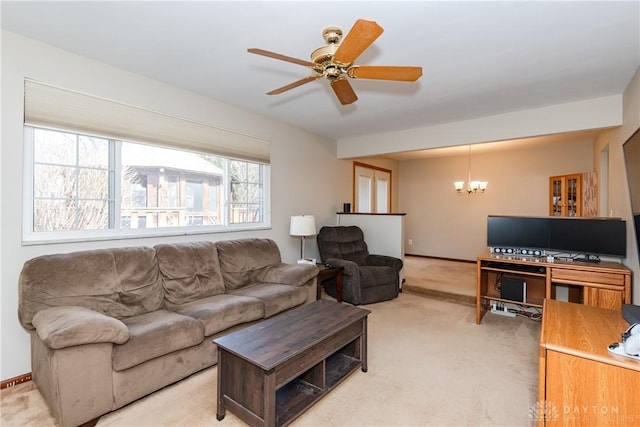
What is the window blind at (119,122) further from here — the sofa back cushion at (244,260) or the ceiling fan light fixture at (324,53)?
the ceiling fan light fixture at (324,53)

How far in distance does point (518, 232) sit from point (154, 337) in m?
3.89

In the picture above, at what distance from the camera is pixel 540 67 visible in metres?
2.60

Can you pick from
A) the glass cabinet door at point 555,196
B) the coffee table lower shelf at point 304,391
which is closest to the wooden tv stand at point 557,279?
the coffee table lower shelf at point 304,391

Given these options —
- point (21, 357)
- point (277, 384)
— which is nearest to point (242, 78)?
point (277, 384)

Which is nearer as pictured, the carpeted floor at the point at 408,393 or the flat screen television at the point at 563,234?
the carpeted floor at the point at 408,393

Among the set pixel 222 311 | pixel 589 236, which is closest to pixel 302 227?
pixel 222 311

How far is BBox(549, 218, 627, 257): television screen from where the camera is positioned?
9.96ft

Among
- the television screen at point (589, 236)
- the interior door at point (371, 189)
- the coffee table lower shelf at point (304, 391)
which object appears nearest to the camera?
the coffee table lower shelf at point (304, 391)

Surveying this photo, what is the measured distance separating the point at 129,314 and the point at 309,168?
3.12m

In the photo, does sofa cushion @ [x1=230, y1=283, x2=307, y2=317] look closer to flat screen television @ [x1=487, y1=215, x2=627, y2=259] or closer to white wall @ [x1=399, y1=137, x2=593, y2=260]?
flat screen television @ [x1=487, y1=215, x2=627, y2=259]

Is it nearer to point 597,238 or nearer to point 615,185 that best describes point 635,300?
point 597,238

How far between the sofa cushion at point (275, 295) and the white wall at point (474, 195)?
190 inches

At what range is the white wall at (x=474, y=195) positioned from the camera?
5.75 m

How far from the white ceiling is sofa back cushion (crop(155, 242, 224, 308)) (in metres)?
1.63
